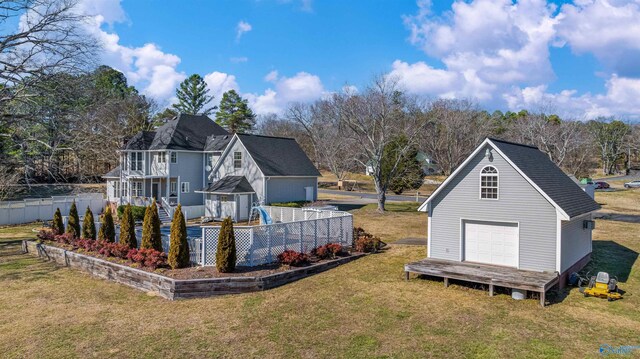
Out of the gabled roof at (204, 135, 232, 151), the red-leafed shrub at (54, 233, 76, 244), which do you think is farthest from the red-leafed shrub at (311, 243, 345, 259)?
the gabled roof at (204, 135, 232, 151)

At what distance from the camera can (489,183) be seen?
51.2 ft

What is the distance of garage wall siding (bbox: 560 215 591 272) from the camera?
48.3 feet

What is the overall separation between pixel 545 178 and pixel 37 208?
113 ft

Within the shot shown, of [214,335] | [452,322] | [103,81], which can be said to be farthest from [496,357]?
[103,81]

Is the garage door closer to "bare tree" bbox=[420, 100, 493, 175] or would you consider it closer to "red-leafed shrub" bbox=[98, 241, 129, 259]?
"red-leafed shrub" bbox=[98, 241, 129, 259]

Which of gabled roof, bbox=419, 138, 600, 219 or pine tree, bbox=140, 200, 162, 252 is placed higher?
gabled roof, bbox=419, 138, 600, 219

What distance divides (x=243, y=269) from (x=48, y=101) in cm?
1468

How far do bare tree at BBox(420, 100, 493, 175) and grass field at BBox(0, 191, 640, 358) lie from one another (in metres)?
42.5

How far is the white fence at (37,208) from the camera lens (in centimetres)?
3088

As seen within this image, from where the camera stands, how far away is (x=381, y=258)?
1922 centimetres

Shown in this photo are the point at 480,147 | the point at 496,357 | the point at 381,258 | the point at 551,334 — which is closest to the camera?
the point at 496,357

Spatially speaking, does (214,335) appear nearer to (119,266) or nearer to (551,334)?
(119,266)

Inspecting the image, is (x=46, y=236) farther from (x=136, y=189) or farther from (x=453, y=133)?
(x=453, y=133)

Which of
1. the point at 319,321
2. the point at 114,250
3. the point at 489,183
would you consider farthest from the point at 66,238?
the point at 489,183
